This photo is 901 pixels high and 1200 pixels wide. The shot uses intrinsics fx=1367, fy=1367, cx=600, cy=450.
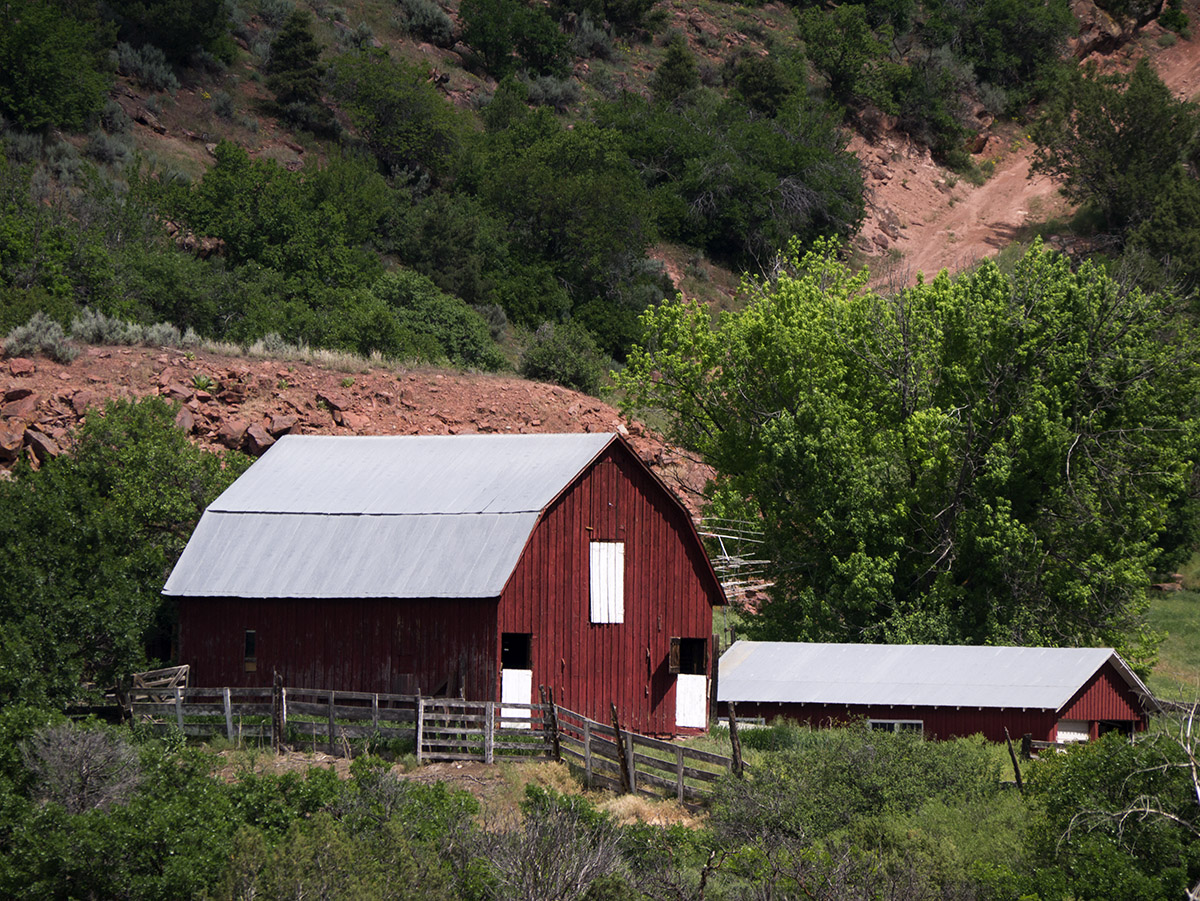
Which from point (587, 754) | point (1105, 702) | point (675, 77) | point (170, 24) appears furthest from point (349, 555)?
point (675, 77)

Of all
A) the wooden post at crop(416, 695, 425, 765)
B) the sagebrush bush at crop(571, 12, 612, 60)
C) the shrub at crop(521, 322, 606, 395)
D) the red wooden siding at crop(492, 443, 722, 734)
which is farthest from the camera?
the sagebrush bush at crop(571, 12, 612, 60)

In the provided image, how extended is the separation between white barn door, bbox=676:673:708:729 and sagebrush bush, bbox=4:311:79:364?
20489 mm

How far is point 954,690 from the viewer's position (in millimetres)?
29734

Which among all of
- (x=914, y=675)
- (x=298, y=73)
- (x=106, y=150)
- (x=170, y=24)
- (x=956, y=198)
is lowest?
(x=914, y=675)

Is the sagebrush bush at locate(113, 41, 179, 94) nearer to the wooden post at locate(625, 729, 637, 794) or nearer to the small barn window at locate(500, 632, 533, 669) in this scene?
the small barn window at locate(500, 632, 533, 669)

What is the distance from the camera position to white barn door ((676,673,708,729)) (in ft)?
90.3

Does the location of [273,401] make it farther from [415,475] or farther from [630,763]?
[630,763]

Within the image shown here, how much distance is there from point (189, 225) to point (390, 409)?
16880mm

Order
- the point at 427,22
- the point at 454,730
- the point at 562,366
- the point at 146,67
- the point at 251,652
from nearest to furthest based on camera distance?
the point at 454,730, the point at 251,652, the point at 562,366, the point at 146,67, the point at 427,22

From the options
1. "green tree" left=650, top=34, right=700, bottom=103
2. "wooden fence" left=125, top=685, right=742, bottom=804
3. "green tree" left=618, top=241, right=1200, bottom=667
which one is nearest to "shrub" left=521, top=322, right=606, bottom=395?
"green tree" left=618, top=241, right=1200, bottom=667

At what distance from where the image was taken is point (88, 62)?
58.2 metres

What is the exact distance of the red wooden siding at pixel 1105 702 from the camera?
29.6m

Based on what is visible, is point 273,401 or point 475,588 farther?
point 273,401

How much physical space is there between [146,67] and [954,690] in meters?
49.5
